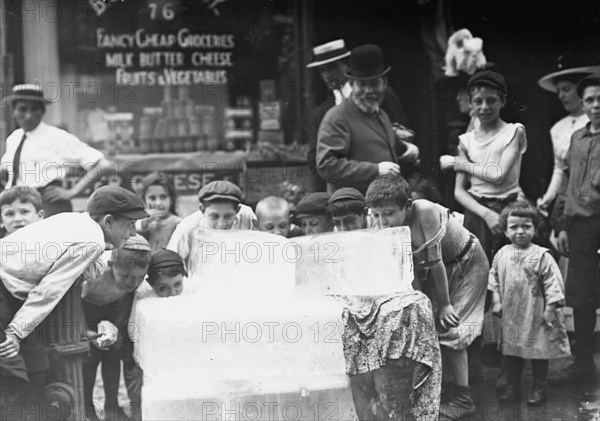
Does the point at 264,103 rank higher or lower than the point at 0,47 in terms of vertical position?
lower

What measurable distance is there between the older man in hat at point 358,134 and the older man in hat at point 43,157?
1.73 metres

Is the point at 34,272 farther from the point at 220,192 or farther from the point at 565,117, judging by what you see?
the point at 565,117

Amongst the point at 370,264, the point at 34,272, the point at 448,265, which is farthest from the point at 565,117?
the point at 34,272

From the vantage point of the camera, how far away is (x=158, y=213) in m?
6.29

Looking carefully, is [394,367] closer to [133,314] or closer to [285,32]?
[133,314]

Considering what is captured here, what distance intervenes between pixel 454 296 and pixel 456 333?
319 mm

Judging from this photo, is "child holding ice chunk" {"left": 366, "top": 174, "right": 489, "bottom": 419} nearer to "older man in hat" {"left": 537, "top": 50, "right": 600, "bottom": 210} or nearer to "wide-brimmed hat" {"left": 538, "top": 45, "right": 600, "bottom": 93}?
"older man in hat" {"left": 537, "top": 50, "right": 600, "bottom": 210}

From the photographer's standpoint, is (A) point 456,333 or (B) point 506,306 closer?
(A) point 456,333

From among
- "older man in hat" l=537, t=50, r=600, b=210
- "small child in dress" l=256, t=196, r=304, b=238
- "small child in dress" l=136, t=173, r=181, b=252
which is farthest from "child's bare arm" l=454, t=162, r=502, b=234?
"small child in dress" l=136, t=173, r=181, b=252

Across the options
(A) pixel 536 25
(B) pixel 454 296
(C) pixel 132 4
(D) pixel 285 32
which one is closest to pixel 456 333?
(B) pixel 454 296

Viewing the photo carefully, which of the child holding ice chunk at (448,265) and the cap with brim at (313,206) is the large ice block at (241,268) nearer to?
the child holding ice chunk at (448,265)

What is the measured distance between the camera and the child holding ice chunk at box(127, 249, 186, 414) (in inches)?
204

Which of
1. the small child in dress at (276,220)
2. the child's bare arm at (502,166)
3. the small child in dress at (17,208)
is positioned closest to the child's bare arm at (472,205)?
the child's bare arm at (502,166)

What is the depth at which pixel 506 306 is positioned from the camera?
562 centimetres
